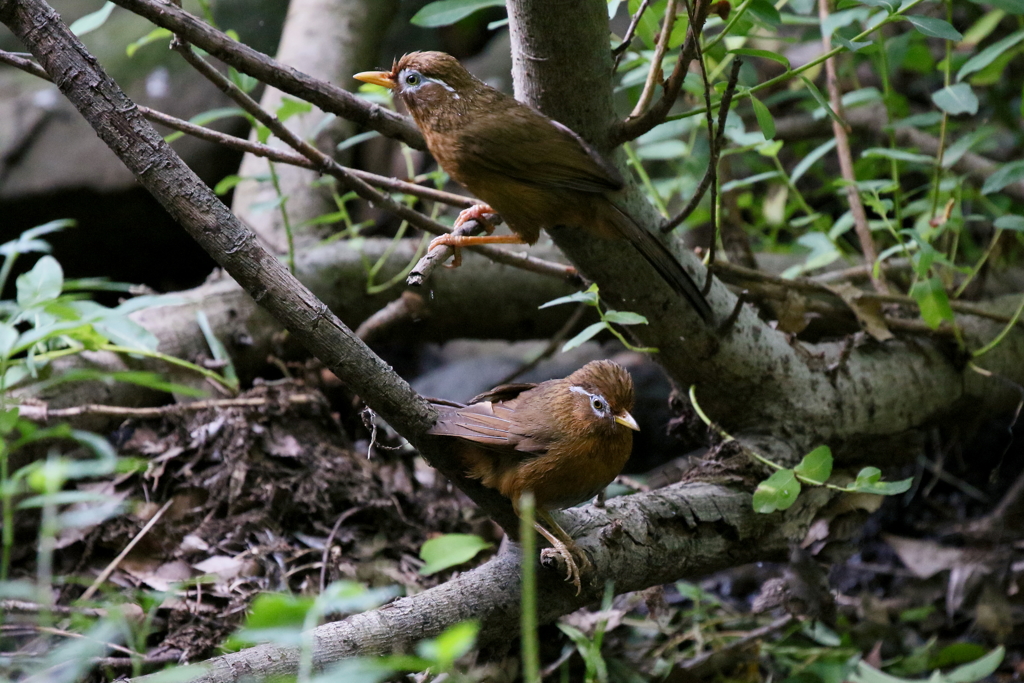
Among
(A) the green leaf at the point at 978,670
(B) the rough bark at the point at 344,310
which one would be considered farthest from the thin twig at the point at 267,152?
(A) the green leaf at the point at 978,670

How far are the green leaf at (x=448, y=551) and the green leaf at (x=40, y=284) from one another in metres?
1.66

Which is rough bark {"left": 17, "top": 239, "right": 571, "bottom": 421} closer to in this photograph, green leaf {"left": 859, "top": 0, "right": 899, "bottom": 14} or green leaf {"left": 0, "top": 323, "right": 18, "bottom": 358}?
green leaf {"left": 0, "top": 323, "right": 18, "bottom": 358}

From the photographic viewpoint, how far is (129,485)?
10.4 feet

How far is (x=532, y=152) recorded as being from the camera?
2.37 m

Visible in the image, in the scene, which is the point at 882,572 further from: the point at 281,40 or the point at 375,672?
the point at 281,40

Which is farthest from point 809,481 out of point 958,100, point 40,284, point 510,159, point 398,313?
point 40,284

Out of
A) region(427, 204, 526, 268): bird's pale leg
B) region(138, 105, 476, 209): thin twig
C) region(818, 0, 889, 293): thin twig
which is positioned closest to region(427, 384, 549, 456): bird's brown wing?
region(427, 204, 526, 268): bird's pale leg

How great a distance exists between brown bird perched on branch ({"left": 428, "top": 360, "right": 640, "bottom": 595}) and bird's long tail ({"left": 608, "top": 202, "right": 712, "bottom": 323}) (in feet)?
1.48

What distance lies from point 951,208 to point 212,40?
292 centimetres

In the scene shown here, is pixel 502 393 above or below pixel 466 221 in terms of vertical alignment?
below

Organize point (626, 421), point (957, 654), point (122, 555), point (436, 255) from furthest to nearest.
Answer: point (957, 654)
point (122, 555)
point (626, 421)
point (436, 255)

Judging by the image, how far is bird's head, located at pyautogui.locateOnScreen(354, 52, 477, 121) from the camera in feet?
8.36

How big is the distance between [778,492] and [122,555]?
89.5 inches

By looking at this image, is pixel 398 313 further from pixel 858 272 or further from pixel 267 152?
pixel 858 272
